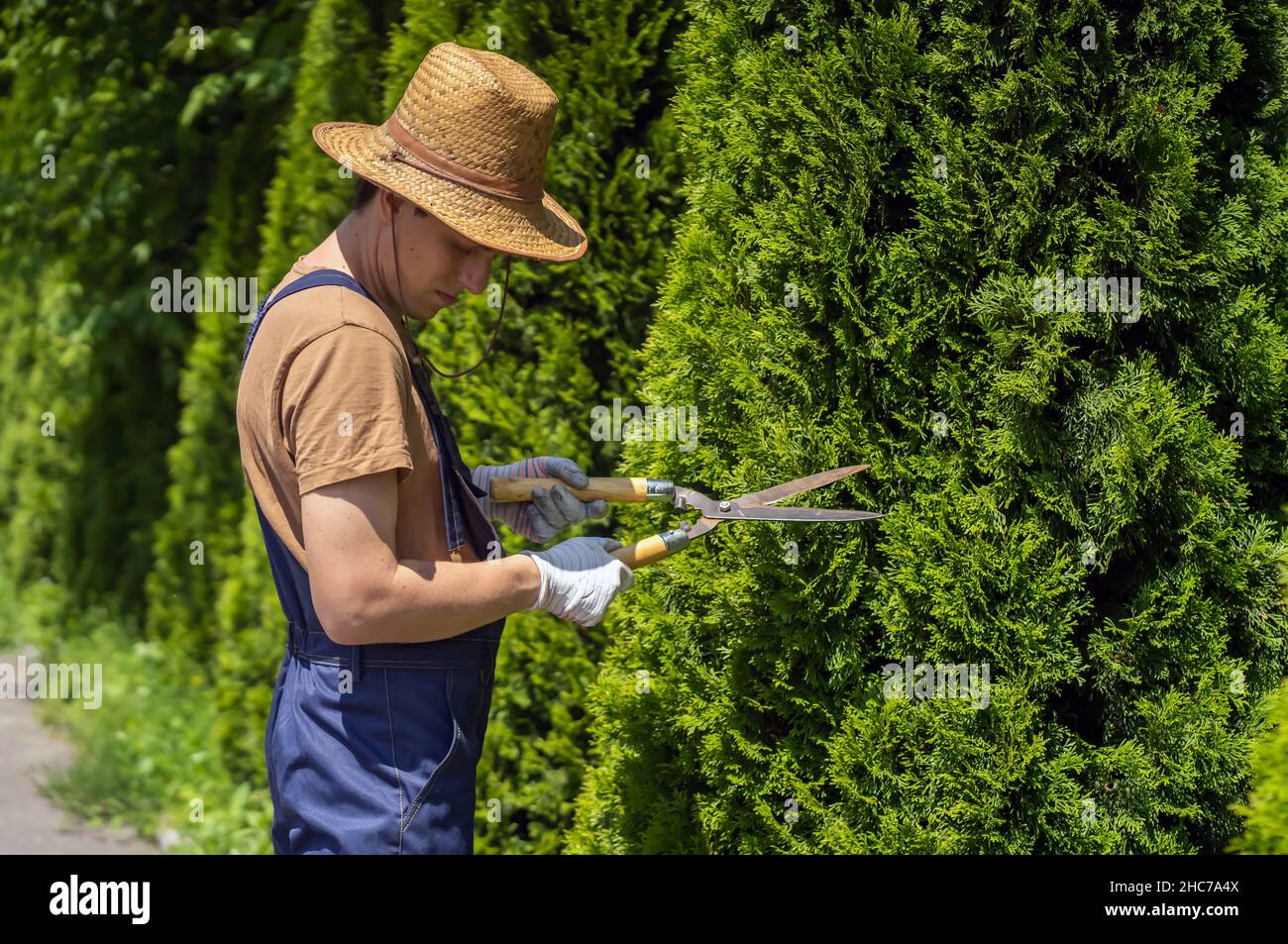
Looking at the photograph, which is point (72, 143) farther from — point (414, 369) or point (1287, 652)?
point (1287, 652)

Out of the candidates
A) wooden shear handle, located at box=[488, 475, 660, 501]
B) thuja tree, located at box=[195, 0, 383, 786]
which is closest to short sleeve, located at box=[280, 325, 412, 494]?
wooden shear handle, located at box=[488, 475, 660, 501]

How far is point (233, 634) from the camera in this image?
566cm

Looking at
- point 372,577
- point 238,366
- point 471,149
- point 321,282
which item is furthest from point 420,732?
point 238,366

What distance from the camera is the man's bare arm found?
242 cm

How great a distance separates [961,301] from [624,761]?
5.71 ft

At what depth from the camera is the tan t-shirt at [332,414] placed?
95.0 inches

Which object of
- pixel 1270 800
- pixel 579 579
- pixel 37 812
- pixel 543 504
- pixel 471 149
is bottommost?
pixel 37 812

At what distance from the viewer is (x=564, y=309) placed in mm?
4605

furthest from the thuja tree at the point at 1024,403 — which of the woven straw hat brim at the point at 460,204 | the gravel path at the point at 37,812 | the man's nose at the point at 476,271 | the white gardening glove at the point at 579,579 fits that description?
the gravel path at the point at 37,812

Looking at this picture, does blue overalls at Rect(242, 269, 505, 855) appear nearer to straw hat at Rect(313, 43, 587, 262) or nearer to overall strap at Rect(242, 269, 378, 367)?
overall strap at Rect(242, 269, 378, 367)

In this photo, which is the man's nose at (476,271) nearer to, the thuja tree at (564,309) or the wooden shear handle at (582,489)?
the wooden shear handle at (582,489)

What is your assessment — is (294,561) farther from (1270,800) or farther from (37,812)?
(37,812)

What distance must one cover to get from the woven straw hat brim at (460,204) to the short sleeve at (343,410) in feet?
0.98

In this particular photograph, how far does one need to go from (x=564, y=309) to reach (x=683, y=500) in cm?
154
